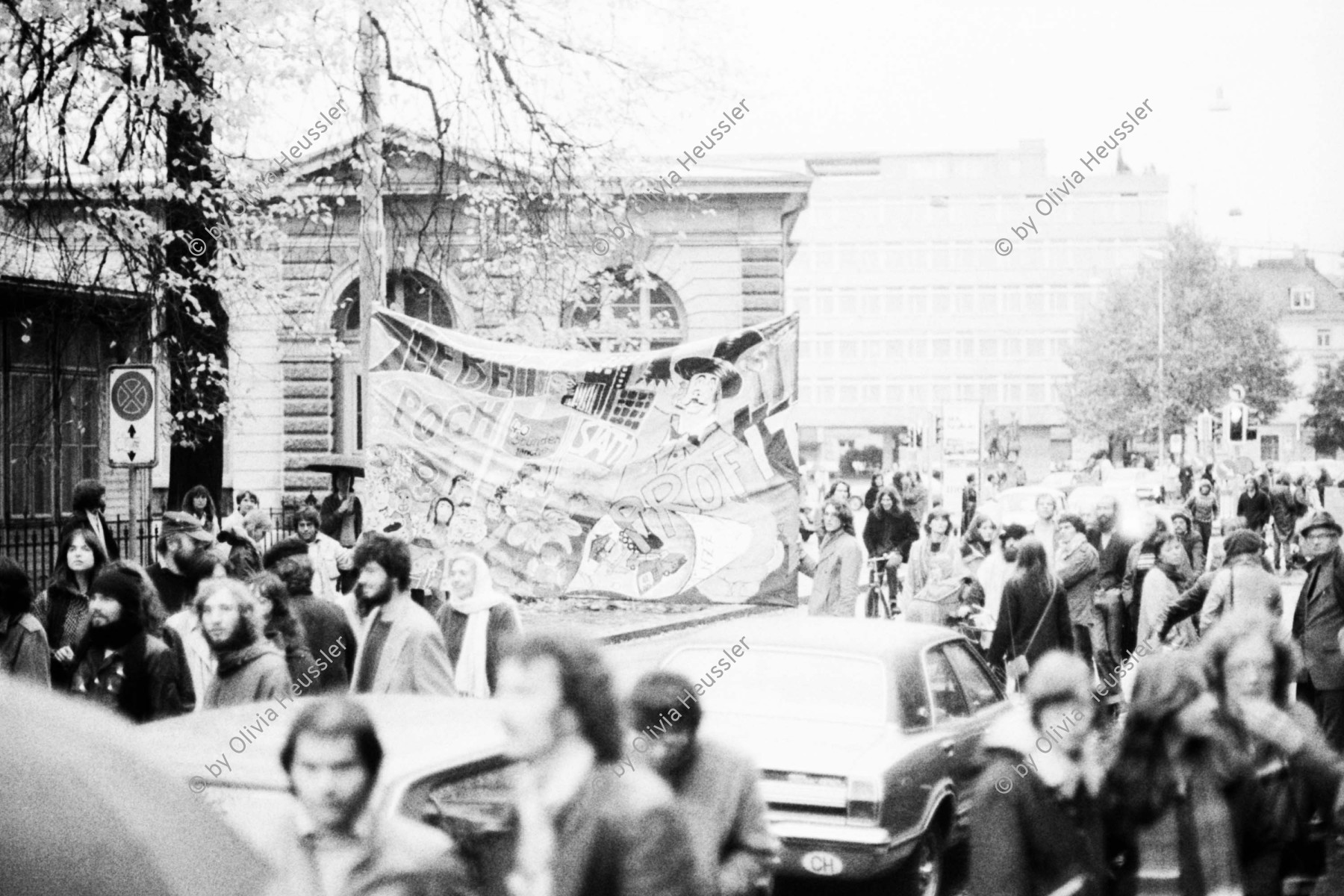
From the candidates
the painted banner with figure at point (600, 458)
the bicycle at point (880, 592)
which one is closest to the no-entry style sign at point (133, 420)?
the painted banner with figure at point (600, 458)

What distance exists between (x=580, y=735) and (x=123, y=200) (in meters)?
12.0

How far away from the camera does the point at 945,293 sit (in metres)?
98.1

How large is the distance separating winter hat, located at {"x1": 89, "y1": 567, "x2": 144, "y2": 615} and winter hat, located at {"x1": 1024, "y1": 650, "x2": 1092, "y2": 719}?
4.12 meters

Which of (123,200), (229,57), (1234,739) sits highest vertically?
(229,57)

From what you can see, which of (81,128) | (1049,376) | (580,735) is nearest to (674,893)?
(580,735)

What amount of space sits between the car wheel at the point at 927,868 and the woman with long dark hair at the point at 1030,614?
330 centimetres

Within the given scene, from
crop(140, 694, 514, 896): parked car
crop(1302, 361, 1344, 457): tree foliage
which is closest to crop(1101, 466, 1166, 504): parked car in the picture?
crop(1302, 361, 1344, 457): tree foliage

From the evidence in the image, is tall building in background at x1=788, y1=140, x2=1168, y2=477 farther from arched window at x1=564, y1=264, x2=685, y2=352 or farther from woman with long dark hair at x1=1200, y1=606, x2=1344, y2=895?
woman with long dark hair at x1=1200, y1=606, x2=1344, y2=895

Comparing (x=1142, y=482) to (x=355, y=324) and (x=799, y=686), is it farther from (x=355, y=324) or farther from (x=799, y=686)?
(x=799, y=686)

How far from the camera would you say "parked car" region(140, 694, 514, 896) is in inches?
177

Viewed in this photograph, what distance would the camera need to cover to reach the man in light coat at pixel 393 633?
7.75 metres

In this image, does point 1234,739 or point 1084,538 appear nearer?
point 1234,739

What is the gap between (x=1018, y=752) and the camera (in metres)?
5.08

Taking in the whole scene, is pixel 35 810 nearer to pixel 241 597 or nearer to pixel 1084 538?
pixel 241 597
